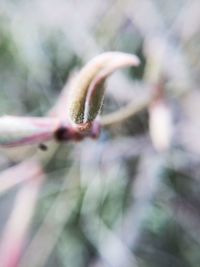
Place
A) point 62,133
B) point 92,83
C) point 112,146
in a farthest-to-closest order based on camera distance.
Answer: point 112,146
point 62,133
point 92,83

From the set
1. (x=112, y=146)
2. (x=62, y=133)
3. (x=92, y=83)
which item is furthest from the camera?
(x=112, y=146)

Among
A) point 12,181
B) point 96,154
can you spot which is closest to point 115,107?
point 96,154

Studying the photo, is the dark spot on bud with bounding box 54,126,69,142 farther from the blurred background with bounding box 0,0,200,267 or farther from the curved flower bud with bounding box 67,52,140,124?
the blurred background with bounding box 0,0,200,267

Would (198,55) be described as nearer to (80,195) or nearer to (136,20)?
(136,20)

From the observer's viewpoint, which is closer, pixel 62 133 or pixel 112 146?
pixel 62 133

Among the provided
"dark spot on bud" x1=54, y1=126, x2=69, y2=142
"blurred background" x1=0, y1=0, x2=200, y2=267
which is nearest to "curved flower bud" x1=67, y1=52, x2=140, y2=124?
"dark spot on bud" x1=54, y1=126, x2=69, y2=142

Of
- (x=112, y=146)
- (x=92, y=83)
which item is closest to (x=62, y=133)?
(x=92, y=83)

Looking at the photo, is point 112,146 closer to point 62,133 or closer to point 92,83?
point 62,133

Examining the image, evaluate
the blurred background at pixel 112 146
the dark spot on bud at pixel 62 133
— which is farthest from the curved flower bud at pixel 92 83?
the blurred background at pixel 112 146
